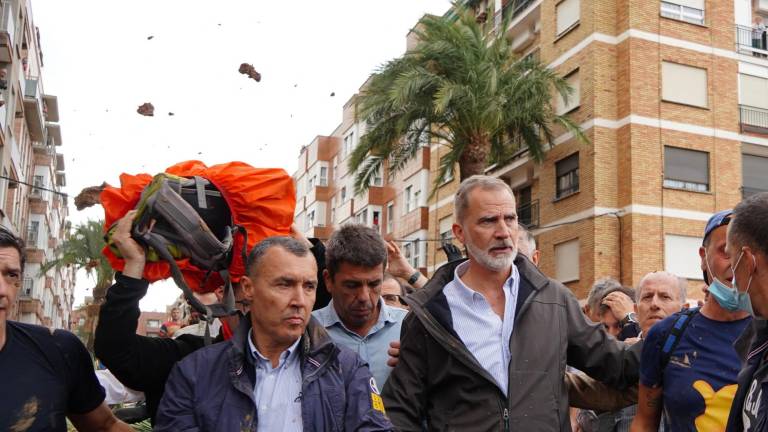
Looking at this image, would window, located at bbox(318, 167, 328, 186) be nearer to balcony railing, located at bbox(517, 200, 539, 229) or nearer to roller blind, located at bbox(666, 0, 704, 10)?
balcony railing, located at bbox(517, 200, 539, 229)

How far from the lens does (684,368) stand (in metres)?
3.87

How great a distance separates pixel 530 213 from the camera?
95.7ft

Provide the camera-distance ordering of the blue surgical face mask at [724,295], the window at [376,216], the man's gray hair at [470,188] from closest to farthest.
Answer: the blue surgical face mask at [724,295] < the man's gray hair at [470,188] < the window at [376,216]

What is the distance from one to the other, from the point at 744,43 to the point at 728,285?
2670cm

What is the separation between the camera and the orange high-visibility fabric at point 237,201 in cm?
400

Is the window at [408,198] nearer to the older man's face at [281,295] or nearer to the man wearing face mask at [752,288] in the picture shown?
the older man's face at [281,295]

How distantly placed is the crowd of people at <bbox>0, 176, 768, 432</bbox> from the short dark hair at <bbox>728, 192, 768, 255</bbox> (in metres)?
0.09

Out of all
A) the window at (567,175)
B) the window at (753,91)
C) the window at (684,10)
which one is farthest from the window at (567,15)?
the window at (753,91)

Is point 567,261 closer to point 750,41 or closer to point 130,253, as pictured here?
point 750,41

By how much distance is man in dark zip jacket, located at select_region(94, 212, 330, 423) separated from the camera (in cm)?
370

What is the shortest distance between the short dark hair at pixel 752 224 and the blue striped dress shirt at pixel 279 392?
167 centimetres

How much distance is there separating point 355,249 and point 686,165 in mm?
23739

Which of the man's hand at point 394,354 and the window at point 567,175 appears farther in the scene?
the window at point 567,175

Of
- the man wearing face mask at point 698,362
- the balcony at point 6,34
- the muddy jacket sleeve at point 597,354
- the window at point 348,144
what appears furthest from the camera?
the window at point 348,144
